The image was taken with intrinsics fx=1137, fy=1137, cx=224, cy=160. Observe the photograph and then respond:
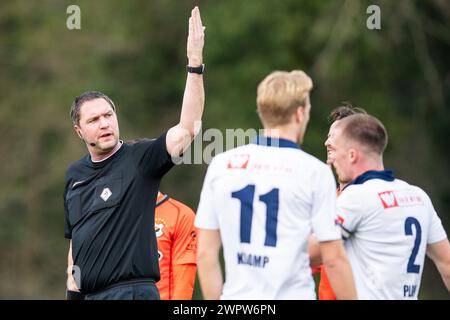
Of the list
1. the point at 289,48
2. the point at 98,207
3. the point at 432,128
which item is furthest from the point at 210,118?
the point at 98,207

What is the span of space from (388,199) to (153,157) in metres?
1.77

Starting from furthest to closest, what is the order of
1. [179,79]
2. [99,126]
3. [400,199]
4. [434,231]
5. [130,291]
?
[179,79] → [99,126] → [130,291] → [434,231] → [400,199]

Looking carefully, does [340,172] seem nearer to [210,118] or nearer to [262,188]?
[262,188]

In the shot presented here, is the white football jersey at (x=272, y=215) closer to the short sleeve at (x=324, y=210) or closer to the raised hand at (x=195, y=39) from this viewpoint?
the short sleeve at (x=324, y=210)

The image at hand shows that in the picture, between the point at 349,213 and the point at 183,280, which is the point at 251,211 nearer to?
the point at 349,213

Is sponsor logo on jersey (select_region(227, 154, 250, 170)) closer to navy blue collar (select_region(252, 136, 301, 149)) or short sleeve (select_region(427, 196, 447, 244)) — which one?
navy blue collar (select_region(252, 136, 301, 149))

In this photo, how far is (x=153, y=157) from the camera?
788cm

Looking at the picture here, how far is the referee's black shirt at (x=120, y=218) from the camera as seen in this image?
308 inches

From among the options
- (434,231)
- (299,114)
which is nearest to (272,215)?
(299,114)

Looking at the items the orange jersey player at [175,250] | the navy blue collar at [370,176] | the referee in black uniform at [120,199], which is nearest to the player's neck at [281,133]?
the navy blue collar at [370,176]

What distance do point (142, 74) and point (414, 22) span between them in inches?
345

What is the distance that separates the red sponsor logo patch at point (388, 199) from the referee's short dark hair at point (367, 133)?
270 mm

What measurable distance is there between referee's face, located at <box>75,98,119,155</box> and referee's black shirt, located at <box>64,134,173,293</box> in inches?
4.5

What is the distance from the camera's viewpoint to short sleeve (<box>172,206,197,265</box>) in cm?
924
